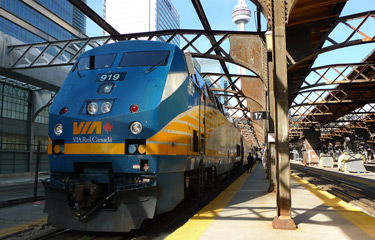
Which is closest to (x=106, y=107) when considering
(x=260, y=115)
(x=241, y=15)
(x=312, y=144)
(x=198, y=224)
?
(x=198, y=224)

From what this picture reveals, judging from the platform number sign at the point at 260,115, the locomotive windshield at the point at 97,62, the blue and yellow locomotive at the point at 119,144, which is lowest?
the blue and yellow locomotive at the point at 119,144

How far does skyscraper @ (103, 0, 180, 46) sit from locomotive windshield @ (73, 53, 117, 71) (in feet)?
442

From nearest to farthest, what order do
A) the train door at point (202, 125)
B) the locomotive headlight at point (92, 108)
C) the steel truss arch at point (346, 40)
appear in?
the locomotive headlight at point (92, 108), the train door at point (202, 125), the steel truss arch at point (346, 40)

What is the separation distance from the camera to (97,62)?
23.4 feet

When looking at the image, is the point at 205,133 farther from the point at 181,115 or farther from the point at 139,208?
the point at 139,208

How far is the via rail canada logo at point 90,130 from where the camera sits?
5758mm

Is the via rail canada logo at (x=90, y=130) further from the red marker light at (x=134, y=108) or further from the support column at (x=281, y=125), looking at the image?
the support column at (x=281, y=125)

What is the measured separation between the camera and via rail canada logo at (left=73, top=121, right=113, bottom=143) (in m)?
5.76

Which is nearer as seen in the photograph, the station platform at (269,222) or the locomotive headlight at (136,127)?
the station platform at (269,222)

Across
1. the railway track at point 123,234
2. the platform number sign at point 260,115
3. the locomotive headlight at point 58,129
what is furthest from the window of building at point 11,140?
the locomotive headlight at point 58,129

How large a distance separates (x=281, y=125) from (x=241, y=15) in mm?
192126

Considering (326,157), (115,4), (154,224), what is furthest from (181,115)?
(115,4)

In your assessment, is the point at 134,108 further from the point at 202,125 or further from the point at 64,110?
the point at 202,125

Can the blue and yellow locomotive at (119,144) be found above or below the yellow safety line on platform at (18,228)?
above
